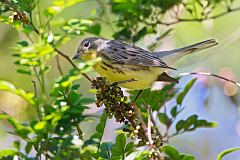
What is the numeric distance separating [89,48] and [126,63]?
0.22 m

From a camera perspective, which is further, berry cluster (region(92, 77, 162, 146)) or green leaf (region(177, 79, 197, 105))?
green leaf (region(177, 79, 197, 105))

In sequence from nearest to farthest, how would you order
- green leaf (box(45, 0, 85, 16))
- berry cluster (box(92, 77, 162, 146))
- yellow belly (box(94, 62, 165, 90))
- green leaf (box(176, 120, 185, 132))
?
green leaf (box(45, 0, 85, 16)) → berry cluster (box(92, 77, 162, 146)) → green leaf (box(176, 120, 185, 132)) → yellow belly (box(94, 62, 165, 90))

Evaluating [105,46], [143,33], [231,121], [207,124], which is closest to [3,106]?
[105,46]

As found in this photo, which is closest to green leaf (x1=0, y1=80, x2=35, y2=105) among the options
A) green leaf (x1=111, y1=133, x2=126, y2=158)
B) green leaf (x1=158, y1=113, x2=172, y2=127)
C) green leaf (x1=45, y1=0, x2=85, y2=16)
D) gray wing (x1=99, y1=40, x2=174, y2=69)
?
green leaf (x1=45, y1=0, x2=85, y2=16)

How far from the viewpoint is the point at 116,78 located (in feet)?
10.9

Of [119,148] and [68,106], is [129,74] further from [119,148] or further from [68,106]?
[68,106]

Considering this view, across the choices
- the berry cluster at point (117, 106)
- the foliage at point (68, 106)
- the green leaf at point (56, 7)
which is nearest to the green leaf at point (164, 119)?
the foliage at point (68, 106)

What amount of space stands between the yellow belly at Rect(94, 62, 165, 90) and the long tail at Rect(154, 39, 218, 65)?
24 centimetres

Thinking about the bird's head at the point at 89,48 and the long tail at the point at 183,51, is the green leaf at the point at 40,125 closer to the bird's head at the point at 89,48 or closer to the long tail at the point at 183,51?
the bird's head at the point at 89,48

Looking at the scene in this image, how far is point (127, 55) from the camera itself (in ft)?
11.3

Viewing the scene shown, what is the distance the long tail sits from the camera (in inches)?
141

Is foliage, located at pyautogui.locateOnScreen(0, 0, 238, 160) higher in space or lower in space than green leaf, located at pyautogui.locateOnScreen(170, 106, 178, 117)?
higher

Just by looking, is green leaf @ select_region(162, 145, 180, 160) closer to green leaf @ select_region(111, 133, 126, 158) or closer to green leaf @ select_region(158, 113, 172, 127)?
green leaf @ select_region(111, 133, 126, 158)

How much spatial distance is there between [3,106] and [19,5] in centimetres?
183
